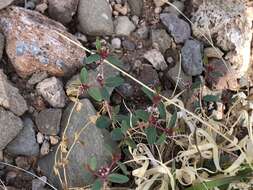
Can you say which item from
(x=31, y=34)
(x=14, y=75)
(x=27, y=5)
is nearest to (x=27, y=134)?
(x=14, y=75)

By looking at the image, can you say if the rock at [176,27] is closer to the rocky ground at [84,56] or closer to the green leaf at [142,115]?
the rocky ground at [84,56]

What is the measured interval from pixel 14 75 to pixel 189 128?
60 cm

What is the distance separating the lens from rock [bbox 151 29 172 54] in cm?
200

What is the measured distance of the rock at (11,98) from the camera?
174cm

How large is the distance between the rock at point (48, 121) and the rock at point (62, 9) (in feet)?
1.07

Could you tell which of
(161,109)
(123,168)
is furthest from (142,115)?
(123,168)

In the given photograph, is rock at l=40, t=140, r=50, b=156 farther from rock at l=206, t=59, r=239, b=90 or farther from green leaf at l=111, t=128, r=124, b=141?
rock at l=206, t=59, r=239, b=90

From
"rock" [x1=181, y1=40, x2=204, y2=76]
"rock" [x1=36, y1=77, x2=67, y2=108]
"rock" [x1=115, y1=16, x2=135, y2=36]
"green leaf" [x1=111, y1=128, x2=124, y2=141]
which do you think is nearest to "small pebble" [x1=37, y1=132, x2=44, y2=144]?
"rock" [x1=36, y1=77, x2=67, y2=108]

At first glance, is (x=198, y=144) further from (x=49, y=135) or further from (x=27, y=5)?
(x=27, y=5)

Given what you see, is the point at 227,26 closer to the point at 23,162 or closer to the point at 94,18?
the point at 94,18

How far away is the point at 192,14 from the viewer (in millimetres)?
2080

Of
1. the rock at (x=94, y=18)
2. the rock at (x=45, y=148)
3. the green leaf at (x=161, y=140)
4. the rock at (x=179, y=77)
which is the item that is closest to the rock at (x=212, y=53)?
the rock at (x=179, y=77)

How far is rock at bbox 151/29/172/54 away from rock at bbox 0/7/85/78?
32 cm

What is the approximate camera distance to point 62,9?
6.19ft
